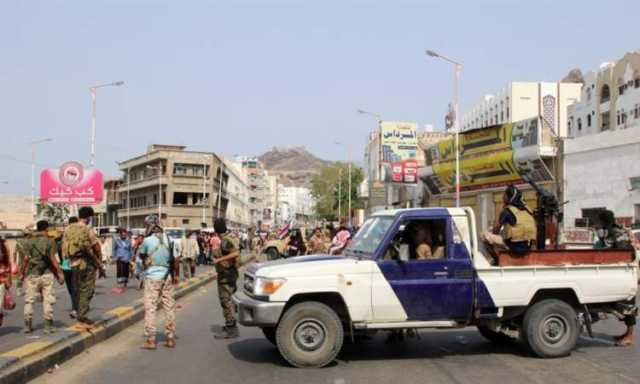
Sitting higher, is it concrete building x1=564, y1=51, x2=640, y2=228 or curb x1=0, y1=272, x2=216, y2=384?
concrete building x1=564, y1=51, x2=640, y2=228

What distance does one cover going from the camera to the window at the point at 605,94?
2346 inches

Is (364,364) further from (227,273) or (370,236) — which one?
(227,273)

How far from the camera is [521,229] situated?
9.11 meters

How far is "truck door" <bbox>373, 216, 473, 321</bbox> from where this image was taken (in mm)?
8508

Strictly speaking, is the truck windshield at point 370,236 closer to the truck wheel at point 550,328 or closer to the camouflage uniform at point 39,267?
the truck wheel at point 550,328

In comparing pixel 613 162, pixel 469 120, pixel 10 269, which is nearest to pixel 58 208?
pixel 613 162

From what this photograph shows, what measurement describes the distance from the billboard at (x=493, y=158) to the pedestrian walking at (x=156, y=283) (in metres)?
30.8

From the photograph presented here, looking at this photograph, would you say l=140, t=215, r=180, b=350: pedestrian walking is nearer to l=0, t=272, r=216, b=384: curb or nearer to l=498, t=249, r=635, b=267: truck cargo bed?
l=0, t=272, r=216, b=384: curb

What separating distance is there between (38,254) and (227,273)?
300cm

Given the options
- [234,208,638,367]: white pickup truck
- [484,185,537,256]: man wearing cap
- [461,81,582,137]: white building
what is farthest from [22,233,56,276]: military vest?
[461,81,582,137]: white building

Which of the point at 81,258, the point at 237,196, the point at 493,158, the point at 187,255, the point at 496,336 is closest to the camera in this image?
the point at 496,336

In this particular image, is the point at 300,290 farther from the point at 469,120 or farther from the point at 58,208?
the point at 469,120

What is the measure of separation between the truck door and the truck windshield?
8.5 inches

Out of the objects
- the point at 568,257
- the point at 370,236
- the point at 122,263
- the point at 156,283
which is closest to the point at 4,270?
the point at 156,283
